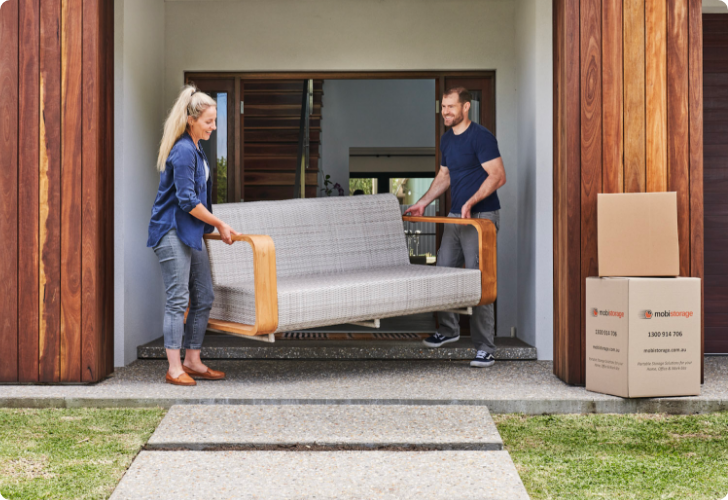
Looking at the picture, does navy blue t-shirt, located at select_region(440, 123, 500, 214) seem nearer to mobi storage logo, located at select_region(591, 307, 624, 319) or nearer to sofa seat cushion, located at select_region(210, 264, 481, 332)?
sofa seat cushion, located at select_region(210, 264, 481, 332)

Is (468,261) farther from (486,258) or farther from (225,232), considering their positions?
(225,232)

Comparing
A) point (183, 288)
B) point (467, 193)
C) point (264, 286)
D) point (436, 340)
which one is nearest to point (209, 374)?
point (183, 288)

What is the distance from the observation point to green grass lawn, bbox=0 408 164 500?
81.2 inches

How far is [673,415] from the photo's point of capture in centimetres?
288

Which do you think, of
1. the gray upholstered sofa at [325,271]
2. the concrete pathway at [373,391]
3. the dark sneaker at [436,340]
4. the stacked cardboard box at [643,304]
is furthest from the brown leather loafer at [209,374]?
the stacked cardboard box at [643,304]

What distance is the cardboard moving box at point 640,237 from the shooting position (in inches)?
115

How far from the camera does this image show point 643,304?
2859 millimetres

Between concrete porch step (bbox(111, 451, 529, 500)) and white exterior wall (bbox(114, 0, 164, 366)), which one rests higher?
white exterior wall (bbox(114, 0, 164, 366))

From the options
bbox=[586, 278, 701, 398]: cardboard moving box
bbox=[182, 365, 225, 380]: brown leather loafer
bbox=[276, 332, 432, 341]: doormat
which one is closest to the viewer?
bbox=[586, 278, 701, 398]: cardboard moving box

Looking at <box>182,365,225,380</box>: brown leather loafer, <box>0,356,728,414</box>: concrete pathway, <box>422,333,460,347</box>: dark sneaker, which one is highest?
<box>422,333,460,347</box>: dark sneaker

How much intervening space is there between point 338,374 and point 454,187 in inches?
51.6

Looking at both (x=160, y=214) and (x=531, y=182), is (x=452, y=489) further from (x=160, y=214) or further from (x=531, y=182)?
(x=531, y=182)

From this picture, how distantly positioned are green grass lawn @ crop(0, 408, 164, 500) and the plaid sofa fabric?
0.73 metres

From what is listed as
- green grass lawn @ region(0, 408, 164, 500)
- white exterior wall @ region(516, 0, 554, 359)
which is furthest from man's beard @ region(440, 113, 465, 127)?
green grass lawn @ region(0, 408, 164, 500)
